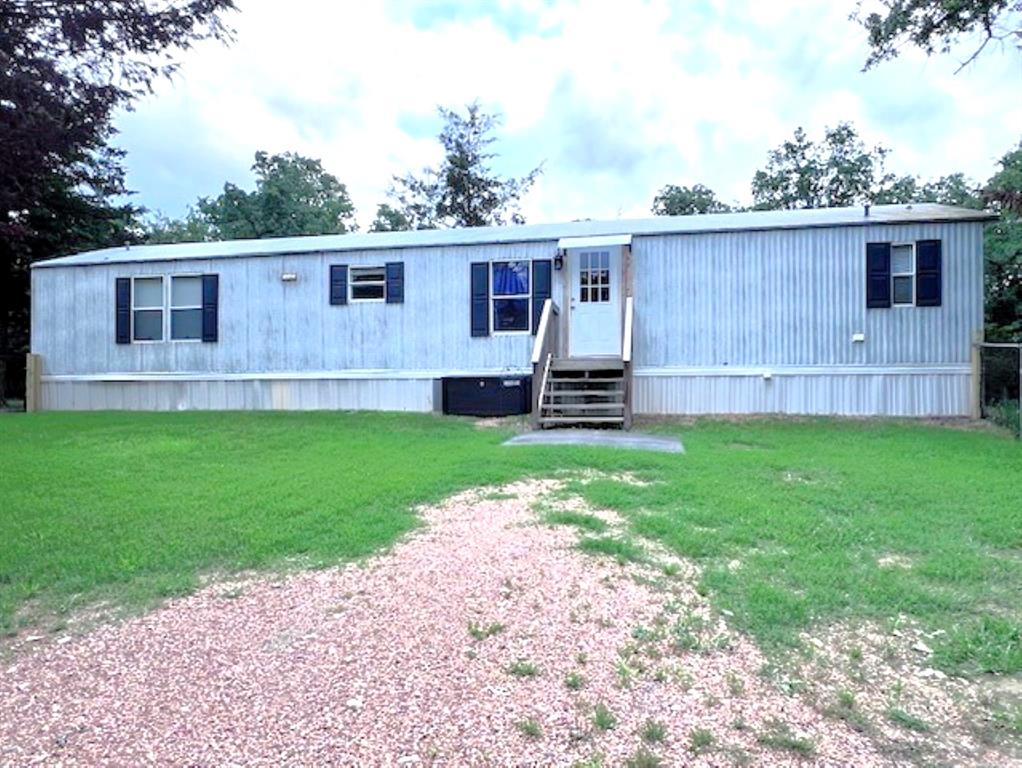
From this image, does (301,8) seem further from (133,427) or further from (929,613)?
(929,613)

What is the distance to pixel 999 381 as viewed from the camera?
423 inches

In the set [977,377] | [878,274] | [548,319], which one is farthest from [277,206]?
[977,377]

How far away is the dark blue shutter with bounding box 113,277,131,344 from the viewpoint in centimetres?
1388

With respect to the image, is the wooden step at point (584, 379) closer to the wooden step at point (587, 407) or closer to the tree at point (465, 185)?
the wooden step at point (587, 407)

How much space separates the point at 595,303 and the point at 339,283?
4.83 metres

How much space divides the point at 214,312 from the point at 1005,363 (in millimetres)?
13765

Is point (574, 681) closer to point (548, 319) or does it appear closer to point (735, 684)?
point (735, 684)

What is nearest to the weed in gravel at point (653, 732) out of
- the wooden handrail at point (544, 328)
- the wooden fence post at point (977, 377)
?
the wooden handrail at point (544, 328)

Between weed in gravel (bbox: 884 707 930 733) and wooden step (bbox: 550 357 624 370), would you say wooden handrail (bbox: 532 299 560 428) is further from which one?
weed in gravel (bbox: 884 707 930 733)

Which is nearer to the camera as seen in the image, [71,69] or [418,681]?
[418,681]

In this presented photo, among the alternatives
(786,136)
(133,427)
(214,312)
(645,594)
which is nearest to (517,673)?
(645,594)

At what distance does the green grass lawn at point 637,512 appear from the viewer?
356cm

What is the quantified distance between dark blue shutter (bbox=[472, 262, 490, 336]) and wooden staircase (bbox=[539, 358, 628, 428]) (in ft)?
5.42

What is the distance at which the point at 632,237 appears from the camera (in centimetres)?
1188
